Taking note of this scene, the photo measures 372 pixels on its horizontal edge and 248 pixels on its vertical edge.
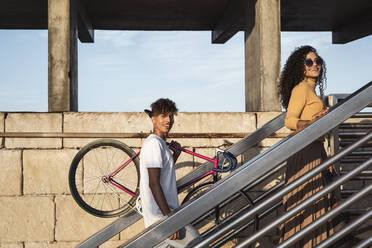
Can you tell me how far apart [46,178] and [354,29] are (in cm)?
899

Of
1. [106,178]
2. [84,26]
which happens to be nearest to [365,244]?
[106,178]

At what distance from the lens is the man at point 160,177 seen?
2355mm

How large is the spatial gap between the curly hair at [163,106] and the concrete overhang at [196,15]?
5236mm

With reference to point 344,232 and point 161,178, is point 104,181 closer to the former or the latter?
point 161,178

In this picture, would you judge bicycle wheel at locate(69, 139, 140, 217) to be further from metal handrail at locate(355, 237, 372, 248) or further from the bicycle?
metal handrail at locate(355, 237, 372, 248)

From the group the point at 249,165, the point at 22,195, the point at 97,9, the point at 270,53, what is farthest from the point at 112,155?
the point at 97,9

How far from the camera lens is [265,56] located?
5.19 metres

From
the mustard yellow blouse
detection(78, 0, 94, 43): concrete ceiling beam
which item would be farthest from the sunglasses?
detection(78, 0, 94, 43): concrete ceiling beam

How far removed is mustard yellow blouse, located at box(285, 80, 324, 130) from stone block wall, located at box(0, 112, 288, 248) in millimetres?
2138

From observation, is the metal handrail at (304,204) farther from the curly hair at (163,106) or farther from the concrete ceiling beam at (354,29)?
the concrete ceiling beam at (354,29)

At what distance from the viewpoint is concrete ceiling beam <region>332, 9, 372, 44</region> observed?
9.82 m

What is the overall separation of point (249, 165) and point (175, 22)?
8.16 metres

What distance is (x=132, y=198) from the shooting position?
466 centimetres

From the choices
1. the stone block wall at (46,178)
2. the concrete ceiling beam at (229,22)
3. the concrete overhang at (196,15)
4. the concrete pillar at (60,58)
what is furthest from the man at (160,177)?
the concrete overhang at (196,15)
